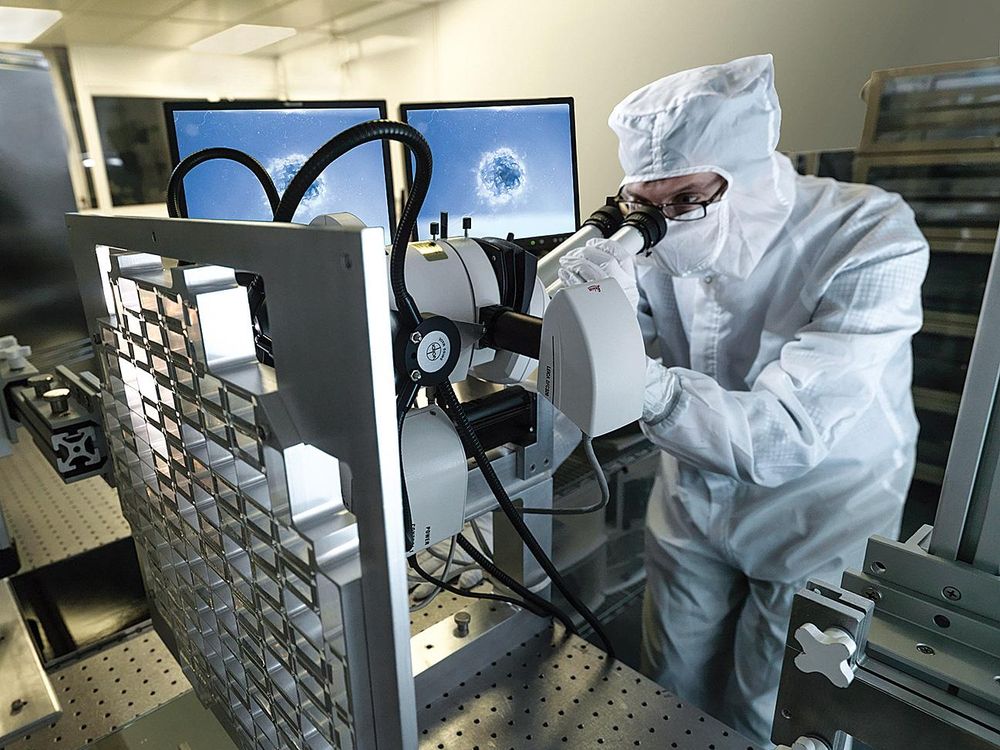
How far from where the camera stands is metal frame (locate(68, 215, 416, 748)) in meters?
0.28

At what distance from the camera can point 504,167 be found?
179cm

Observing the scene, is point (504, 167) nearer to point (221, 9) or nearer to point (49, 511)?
point (49, 511)

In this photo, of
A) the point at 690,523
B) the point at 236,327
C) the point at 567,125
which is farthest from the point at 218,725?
the point at 567,125

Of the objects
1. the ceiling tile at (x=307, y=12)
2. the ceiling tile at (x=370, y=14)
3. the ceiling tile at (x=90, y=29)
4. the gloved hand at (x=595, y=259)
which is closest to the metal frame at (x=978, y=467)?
the gloved hand at (x=595, y=259)

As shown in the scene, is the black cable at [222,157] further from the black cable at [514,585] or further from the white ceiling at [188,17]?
the white ceiling at [188,17]

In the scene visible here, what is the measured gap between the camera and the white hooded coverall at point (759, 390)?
1.09 m

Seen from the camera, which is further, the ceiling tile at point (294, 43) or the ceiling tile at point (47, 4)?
the ceiling tile at point (294, 43)

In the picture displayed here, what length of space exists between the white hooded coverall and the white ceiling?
3.46 metres

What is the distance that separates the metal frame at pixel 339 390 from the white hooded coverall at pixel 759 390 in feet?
2.50

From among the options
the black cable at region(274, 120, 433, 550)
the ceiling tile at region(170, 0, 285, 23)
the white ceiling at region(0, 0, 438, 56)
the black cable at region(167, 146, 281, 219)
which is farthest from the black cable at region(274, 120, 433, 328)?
the ceiling tile at region(170, 0, 285, 23)

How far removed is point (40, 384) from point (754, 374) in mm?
1210

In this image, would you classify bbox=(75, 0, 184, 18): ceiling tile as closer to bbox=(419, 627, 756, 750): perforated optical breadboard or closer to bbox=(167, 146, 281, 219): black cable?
bbox=(167, 146, 281, 219): black cable

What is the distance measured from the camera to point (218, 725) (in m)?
0.59

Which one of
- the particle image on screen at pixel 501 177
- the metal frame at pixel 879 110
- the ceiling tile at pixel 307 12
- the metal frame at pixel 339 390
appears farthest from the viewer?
the ceiling tile at pixel 307 12
